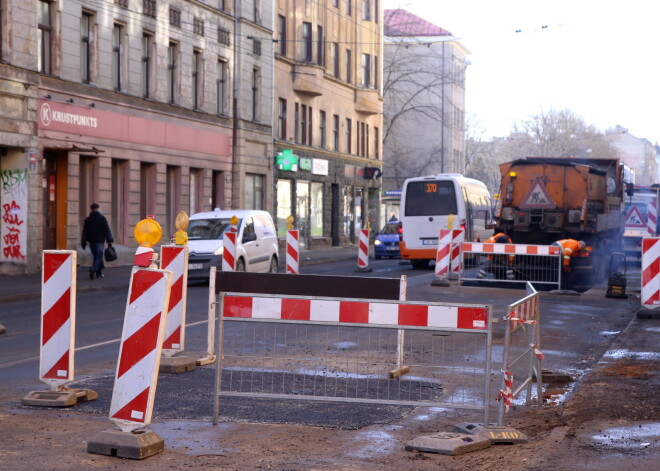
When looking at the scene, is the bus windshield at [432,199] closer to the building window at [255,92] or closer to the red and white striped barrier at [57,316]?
the building window at [255,92]

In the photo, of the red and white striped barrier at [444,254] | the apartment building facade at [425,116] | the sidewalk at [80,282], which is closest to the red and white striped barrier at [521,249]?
the red and white striped barrier at [444,254]

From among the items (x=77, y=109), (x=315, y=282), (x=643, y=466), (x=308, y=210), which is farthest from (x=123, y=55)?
(x=643, y=466)

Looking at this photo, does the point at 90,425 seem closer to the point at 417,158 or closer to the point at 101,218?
the point at 101,218

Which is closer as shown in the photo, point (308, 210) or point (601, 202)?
point (601, 202)

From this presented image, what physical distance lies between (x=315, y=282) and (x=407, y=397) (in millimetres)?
1376

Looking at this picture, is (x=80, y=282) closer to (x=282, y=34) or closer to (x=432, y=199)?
(x=432, y=199)

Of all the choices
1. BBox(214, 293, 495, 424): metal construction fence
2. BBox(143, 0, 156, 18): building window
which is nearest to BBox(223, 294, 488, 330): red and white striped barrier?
BBox(214, 293, 495, 424): metal construction fence

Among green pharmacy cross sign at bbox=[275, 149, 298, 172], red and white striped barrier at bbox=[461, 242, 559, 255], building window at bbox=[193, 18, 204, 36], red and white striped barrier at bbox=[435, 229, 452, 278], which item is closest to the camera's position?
red and white striped barrier at bbox=[461, 242, 559, 255]

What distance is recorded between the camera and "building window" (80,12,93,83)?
31022 millimetres

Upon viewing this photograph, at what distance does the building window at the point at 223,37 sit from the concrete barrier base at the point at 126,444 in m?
34.4

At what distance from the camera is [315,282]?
9.80 meters

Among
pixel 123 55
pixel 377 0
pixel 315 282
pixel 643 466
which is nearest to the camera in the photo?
pixel 643 466

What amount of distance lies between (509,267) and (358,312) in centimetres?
1558

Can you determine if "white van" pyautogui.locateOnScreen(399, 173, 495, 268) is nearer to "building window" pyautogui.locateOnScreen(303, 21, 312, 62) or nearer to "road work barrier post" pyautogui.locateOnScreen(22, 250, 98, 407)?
"building window" pyautogui.locateOnScreen(303, 21, 312, 62)
